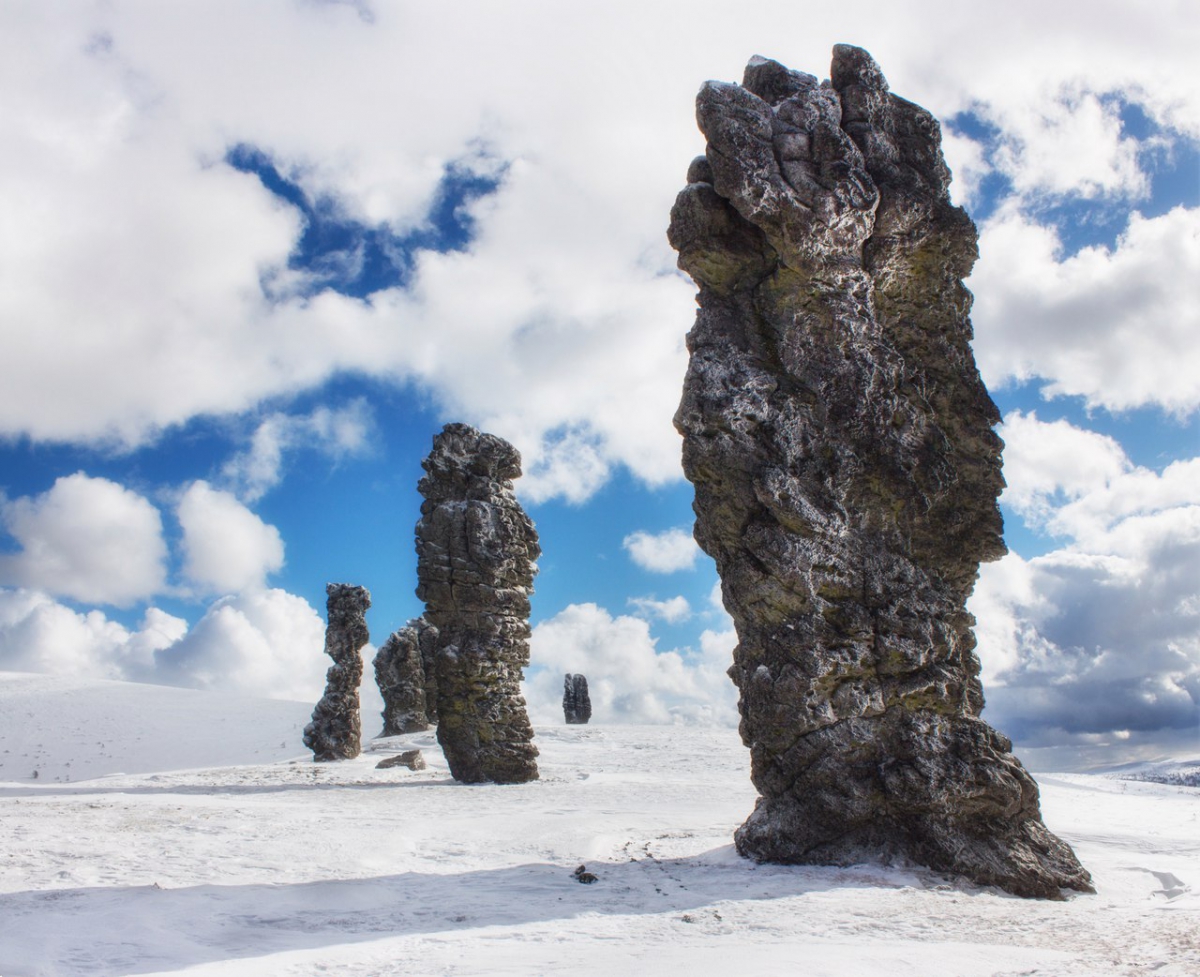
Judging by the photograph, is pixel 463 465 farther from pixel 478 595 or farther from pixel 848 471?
pixel 848 471

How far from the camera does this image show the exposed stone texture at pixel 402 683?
96.3 ft

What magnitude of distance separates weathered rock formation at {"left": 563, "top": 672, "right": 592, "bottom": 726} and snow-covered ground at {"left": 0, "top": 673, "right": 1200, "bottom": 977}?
21903mm

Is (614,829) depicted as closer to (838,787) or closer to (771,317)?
(838,787)

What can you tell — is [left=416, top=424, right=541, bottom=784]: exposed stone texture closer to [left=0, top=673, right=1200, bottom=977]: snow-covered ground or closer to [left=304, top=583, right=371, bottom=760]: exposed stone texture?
[left=0, top=673, right=1200, bottom=977]: snow-covered ground

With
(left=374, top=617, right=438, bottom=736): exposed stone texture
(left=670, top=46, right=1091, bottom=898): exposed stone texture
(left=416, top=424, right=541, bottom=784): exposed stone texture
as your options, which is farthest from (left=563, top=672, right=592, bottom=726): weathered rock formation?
(left=670, top=46, right=1091, bottom=898): exposed stone texture

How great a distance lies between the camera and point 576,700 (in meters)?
36.0

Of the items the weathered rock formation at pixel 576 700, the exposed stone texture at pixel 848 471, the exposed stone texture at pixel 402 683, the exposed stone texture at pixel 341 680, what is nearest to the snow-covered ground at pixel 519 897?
the exposed stone texture at pixel 848 471

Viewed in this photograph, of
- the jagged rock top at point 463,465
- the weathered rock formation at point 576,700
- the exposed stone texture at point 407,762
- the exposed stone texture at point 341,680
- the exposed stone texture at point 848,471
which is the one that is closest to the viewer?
the exposed stone texture at point 848,471

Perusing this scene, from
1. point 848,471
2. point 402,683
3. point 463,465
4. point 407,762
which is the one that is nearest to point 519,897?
point 848,471

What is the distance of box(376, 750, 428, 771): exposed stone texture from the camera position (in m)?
19.8

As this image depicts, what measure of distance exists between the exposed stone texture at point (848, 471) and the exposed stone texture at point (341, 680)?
16473 mm

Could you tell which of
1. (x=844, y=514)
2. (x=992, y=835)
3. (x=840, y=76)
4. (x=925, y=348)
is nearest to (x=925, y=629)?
(x=844, y=514)

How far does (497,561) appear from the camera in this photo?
59.8ft

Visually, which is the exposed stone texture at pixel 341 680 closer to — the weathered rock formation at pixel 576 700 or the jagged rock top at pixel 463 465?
the jagged rock top at pixel 463 465
